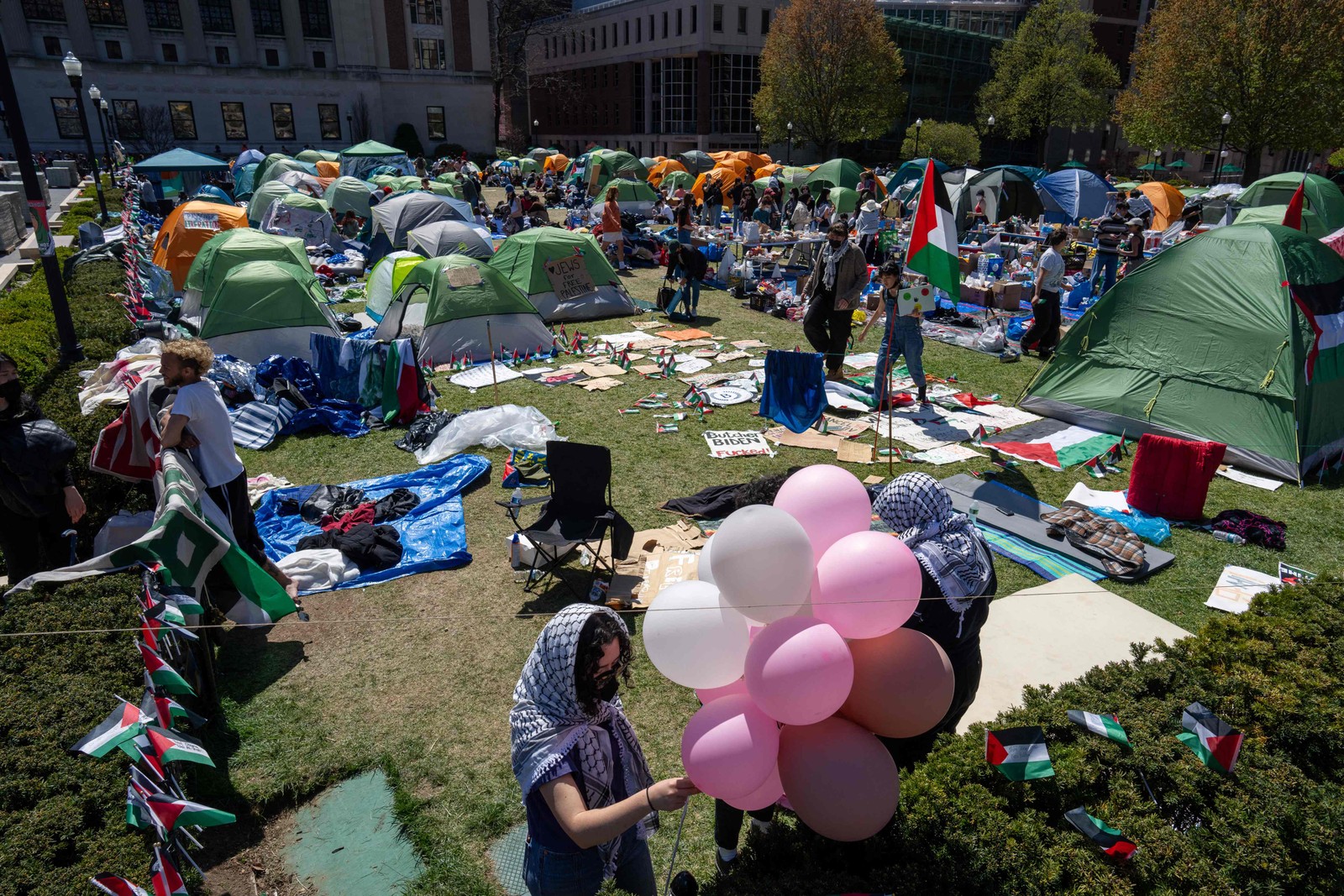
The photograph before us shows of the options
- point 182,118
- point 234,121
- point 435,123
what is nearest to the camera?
point 182,118

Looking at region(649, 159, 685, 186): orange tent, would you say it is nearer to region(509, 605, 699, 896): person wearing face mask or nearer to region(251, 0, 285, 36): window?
region(509, 605, 699, 896): person wearing face mask

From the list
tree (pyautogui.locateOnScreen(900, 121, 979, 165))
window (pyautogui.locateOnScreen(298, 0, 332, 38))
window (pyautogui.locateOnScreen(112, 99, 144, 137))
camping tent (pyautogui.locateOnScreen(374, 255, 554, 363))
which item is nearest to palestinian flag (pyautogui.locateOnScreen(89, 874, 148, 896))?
camping tent (pyautogui.locateOnScreen(374, 255, 554, 363))

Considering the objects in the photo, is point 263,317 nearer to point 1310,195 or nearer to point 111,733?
point 111,733

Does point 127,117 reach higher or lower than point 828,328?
higher

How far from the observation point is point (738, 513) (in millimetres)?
2496

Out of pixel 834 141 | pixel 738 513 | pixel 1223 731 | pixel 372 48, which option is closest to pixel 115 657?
pixel 738 513

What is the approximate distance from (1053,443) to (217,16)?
55959mm

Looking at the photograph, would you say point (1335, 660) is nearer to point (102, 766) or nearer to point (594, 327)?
point (102, 766)

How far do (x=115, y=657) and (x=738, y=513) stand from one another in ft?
9.78

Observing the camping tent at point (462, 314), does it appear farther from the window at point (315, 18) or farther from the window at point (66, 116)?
the window at point (315, 18)

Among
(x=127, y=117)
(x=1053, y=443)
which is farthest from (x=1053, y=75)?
(x=127, y=117)

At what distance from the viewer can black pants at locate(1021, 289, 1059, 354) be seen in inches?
431

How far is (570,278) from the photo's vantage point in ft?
43.8

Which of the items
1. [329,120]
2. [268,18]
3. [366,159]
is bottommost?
[366,159]
